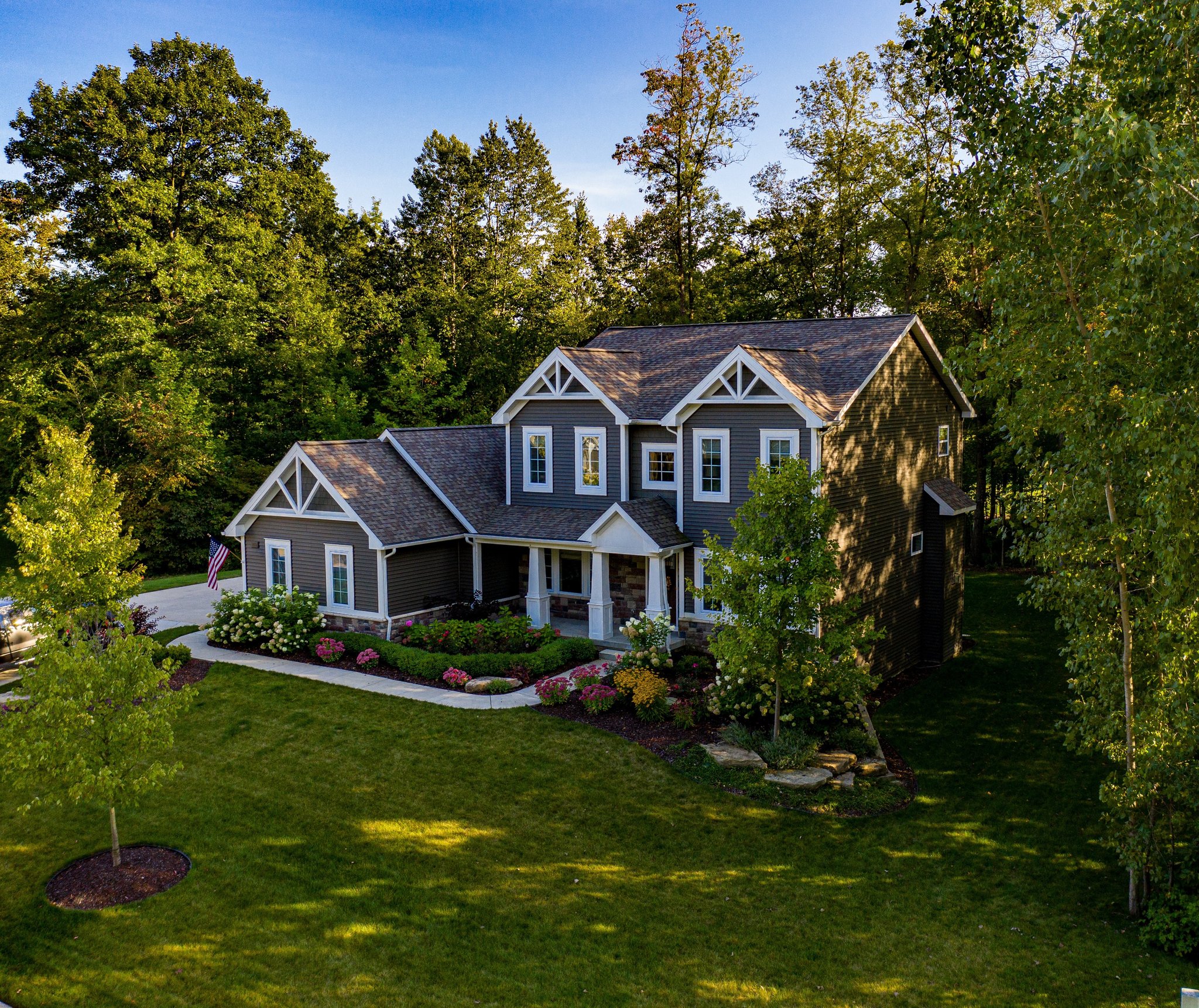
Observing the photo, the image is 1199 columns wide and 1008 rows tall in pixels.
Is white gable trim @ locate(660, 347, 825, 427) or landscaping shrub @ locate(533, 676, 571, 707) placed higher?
white gable trim @ locate(660, 347, 825, 427)

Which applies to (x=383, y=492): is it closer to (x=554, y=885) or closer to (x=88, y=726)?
(x=88, y=726)

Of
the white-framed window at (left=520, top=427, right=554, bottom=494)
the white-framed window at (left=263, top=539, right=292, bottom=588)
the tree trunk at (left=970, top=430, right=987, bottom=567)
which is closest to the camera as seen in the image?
the white-framed window at (left=263, top=539, right=292, bottom=588)

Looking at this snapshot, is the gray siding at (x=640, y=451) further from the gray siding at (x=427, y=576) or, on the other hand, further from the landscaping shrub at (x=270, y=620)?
the landscaping shrub at (x=270, y=620)

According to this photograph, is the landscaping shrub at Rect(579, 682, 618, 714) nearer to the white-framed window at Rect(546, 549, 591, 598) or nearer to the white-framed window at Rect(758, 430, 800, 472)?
the white-framed window at Rect(758, 430, 800, 472)

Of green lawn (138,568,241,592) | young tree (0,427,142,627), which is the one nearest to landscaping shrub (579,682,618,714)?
young tree (0,427,142,627)

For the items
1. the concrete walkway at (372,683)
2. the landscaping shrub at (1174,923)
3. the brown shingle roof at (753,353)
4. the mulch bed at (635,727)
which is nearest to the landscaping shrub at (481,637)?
the concrete walkway at (372,683)

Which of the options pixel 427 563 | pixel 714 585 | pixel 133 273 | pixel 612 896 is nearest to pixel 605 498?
pixel 427 563
